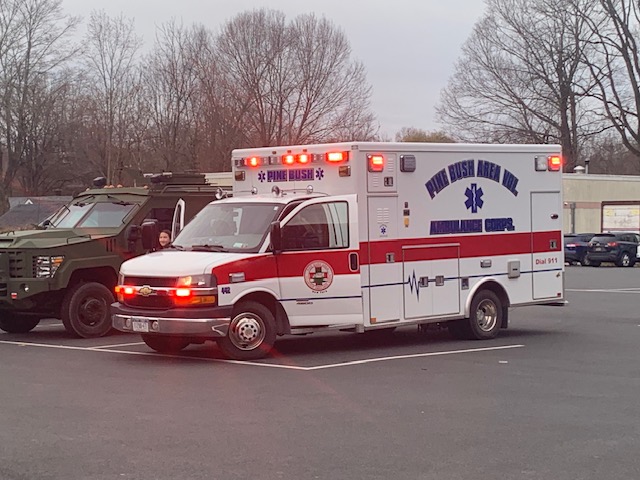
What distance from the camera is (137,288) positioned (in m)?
11.5

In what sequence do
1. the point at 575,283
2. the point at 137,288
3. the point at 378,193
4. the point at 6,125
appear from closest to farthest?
the point at 137,288 → the point at 378,193 → the point at 575,283 → the point at 6,125

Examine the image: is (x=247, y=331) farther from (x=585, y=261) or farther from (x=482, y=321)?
(x=585, y=261)

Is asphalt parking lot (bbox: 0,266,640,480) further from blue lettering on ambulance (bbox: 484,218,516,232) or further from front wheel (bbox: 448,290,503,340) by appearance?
blue lettering on ambulance (bbox: 484,218,516,232)

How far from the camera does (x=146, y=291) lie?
37.3 ft

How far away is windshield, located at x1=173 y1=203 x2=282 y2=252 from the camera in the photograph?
38.9ft

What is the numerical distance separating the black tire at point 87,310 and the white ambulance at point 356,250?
1953 millimetres

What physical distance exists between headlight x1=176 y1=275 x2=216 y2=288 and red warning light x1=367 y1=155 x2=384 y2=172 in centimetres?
281

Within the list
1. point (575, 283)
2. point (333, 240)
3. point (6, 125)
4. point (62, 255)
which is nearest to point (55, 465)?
point (333, 240)

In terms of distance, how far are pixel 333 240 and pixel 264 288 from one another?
1215 millimetres

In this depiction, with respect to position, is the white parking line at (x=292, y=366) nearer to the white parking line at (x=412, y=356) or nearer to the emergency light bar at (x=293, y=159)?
the white parking line at (x=412, y=356)

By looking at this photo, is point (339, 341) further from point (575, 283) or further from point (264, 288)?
point (575, 283)

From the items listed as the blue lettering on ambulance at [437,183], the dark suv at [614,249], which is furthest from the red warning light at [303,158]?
the dark suv at [614,249]

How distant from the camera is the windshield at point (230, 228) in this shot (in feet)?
38.9

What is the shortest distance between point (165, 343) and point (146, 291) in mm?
1399
